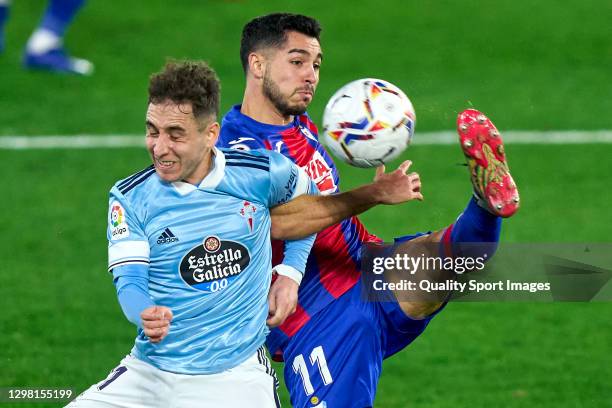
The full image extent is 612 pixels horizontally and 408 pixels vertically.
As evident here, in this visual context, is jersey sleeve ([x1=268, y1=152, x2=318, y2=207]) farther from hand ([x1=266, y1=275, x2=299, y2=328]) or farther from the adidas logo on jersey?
the adidas logo on jersey

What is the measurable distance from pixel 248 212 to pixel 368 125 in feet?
2.69

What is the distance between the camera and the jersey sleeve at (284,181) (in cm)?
654

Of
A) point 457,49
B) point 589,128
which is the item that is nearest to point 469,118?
point 589,128

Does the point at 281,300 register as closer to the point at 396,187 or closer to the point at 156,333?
the point at 396,187

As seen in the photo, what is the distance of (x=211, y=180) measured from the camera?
6.34 m

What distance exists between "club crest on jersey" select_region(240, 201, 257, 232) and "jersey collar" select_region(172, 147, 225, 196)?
18 centimetres

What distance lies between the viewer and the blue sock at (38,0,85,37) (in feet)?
52.4

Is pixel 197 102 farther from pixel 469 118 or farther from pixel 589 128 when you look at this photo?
pixel 589 128

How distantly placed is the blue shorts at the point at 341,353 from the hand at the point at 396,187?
104cm

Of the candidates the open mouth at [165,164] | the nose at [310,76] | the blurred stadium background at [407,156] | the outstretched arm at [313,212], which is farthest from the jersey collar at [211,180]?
the blurred stadium background at [407,156]

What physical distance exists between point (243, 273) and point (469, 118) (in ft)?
5.06

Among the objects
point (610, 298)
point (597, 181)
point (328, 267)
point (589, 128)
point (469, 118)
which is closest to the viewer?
point (469, 118)

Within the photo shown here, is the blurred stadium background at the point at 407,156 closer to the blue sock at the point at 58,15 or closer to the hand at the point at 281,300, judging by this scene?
the blue sock at the point at 58,15

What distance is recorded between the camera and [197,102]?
6258 millimetres
